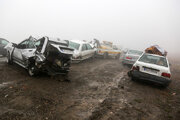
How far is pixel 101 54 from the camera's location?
13.8 m

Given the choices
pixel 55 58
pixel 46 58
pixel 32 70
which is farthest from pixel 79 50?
pixel 32 70

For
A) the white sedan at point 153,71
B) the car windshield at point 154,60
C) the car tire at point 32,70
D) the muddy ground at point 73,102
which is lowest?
the muddy ground at point 73,102

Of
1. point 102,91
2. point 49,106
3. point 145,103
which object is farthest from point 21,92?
point 145,103

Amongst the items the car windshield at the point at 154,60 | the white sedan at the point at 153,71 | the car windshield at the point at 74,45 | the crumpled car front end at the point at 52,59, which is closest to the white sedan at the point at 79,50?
the car windshield at the point at 74,45

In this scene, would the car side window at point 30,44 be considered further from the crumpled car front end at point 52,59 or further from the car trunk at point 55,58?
the car trunk at point 55,58

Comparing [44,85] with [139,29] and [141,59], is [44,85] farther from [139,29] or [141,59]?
[139,29]

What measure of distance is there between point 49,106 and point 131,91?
3294 millimetres

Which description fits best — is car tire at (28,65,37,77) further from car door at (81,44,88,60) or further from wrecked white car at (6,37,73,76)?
car door at (81,44,88,60)

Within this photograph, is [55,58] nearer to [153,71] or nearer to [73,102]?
[73,102]

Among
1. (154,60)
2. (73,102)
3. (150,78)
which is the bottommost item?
(73,102)

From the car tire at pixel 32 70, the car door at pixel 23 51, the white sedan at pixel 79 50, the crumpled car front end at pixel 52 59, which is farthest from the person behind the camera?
the white sedan at pixel 79 50

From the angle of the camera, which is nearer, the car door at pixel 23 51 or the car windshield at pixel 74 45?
the car door at pixel 23 51

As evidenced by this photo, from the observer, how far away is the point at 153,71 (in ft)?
18.9

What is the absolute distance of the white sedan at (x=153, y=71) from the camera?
556 cm
